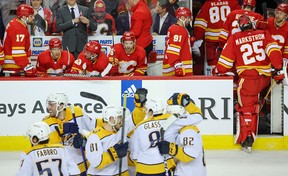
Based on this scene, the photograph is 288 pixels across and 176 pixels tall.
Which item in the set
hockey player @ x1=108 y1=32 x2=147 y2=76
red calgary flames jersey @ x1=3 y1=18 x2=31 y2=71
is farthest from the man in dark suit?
red calgary flames jersey @ x1=3 y1=18 x2=31 y2=71

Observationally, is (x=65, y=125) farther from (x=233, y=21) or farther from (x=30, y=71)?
(x=233, y=21)

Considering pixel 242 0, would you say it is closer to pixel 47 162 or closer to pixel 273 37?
pixel 273 37

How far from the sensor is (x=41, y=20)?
46.3 feet

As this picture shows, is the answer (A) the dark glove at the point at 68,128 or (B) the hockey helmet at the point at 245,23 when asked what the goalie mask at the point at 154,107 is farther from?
(B) the hockey helmet at the point at 245,23

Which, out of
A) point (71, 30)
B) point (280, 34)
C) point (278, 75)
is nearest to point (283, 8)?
point (280, 34)

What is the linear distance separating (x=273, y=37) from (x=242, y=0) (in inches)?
63.6

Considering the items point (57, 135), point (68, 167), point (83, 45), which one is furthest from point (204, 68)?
point (68, 167)

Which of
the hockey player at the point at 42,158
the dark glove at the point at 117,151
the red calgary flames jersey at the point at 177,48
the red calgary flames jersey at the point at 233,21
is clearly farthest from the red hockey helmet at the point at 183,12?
the hockey player at the point at 42,158

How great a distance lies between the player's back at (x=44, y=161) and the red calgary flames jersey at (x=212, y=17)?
6.16m

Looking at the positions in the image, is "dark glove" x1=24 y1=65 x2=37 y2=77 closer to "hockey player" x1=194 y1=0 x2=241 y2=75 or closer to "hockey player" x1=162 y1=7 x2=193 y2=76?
"hockey player" x1=162 y1=7 x2=193 y2=76

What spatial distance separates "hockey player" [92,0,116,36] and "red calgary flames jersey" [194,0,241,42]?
129 centimetres

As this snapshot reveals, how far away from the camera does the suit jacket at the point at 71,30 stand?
1386 cm

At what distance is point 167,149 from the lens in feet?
31.5

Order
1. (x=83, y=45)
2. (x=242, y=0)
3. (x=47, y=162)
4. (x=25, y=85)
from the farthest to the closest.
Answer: (x=242, y=0)
(x=83, y=45)
(x=25, y=85)
(x=47, y=162)
